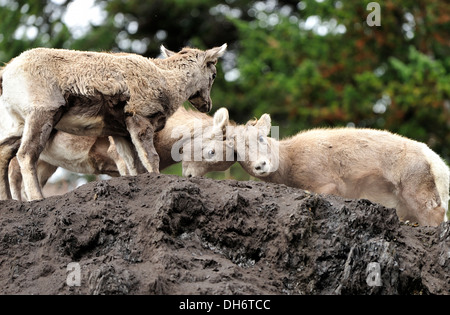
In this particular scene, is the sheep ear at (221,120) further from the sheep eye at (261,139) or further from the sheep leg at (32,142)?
the sheep leg at (32,142)

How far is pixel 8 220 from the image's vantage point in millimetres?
8133

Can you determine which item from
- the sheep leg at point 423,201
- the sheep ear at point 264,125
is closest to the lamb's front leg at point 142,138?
the sheep ear at point 264,125

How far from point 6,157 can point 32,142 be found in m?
0.72

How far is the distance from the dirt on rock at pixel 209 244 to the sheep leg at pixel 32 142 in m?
0.74

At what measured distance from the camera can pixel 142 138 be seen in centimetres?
955

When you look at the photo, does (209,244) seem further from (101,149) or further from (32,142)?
(101,149)

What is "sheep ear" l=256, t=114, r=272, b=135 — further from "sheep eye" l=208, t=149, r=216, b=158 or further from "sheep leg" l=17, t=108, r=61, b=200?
"sheep leg" l=17, t=108, r=61, b=200

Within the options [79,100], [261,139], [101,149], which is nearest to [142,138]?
[79,100]

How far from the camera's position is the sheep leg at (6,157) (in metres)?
9.48

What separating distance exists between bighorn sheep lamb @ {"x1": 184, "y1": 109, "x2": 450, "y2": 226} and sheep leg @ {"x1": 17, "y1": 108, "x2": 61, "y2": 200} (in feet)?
9.67

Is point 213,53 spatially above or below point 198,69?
above

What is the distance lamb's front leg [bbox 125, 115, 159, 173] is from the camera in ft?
31.2

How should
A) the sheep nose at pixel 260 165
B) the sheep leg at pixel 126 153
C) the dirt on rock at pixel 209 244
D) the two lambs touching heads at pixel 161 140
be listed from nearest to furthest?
1. the dirt on rock at pixel 209 244
2. the two lambs touching heads at pixel 161 140
3. the sheep leg at pixel 126 153
4. the sheep nose at pixel 260 165

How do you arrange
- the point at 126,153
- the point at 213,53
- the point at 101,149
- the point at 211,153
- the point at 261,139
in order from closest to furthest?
the point at 126,153 → the point at 213,53 → the point at 261,139 → the point at 211,153 → the point at 101,149
